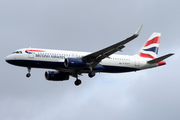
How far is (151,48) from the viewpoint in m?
57.3

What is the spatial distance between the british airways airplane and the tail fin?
2128 mm

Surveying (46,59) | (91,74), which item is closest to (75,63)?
(46,59)

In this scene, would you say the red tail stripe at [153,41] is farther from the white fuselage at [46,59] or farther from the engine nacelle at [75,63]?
the engine nacelle at [75,63]

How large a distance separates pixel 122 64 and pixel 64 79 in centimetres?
937

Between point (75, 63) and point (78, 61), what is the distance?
619 mm

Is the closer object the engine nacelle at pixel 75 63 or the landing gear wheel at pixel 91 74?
the engine nacelle at pixel 75 63

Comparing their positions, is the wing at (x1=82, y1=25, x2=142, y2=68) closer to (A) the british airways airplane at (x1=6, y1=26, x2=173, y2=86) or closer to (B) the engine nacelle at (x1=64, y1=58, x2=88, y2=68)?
(A) the british airways airplane at (x1=6, y1=26, x2=173, y2=86)

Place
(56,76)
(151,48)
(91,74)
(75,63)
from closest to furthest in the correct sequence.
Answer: (75,63) < (91,74) < (56,76) < (151,48)

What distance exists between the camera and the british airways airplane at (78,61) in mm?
46812

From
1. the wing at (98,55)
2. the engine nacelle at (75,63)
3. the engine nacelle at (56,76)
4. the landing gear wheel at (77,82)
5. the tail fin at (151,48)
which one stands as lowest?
the landing gear wheel at (77,82)

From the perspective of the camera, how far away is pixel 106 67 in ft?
166

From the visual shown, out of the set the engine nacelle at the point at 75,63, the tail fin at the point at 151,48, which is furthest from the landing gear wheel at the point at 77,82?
the tail fin at the point at 151,48

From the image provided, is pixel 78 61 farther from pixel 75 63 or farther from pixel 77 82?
pixel 77 82

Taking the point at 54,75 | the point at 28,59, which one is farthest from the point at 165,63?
the point at 28,59
